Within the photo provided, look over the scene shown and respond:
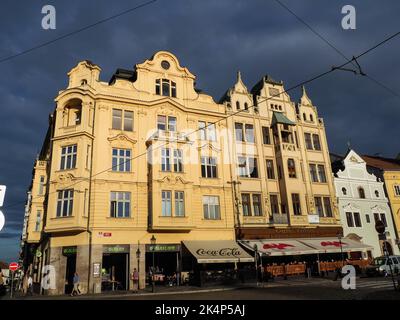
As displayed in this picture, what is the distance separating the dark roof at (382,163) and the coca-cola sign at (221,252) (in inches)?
1025

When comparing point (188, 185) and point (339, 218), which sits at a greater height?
point (188, 185)

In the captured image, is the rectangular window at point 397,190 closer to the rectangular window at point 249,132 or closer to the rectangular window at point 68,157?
the rectangular window at point 249,132

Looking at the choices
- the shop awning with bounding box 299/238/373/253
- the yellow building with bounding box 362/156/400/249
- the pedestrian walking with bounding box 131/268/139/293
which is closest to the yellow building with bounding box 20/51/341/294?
the pedestrian walking with bounding box 131/268/139/293

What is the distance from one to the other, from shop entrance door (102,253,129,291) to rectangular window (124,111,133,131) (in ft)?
34.8

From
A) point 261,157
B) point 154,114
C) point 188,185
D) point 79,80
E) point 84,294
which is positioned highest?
point 79,80

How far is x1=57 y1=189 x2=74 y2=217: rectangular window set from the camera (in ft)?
80.2

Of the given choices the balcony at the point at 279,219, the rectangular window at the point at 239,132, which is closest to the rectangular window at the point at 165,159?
the rectangular window at the point at 239,132

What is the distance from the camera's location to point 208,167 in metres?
30.6

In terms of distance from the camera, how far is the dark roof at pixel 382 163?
42.8m

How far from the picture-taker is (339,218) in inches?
1347

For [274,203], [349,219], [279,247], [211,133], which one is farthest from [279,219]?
[211,133]
